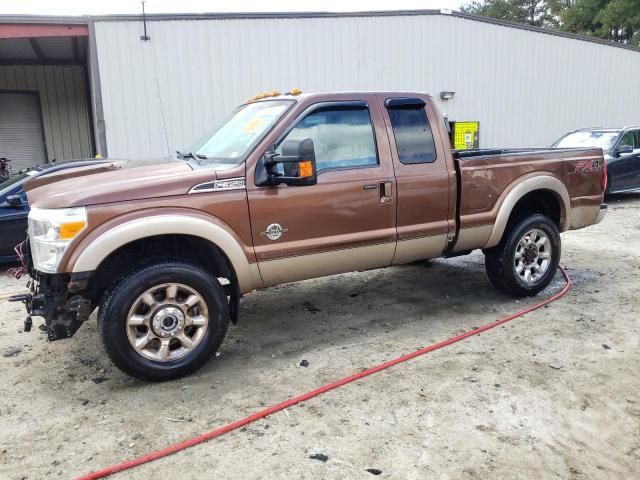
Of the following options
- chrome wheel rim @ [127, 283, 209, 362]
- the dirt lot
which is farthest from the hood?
the dirt lot

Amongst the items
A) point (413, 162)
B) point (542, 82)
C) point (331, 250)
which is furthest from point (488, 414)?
point (542, 82)

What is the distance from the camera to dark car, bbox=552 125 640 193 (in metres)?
10.9

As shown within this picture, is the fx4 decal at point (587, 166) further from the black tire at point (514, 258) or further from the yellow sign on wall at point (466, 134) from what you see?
the yellow sign on wall at point (466, 134)

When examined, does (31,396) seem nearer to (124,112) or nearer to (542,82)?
(124,112)

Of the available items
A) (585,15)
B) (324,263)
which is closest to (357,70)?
(324,263)

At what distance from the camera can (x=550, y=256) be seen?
17.1 ft

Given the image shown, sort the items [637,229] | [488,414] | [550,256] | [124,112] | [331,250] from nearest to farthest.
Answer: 1. [488,414]
2. [331,250]
3. [550,256]
4. [637,229]
5. [124,112]

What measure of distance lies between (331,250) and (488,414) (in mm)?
1618

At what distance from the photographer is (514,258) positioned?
497cm

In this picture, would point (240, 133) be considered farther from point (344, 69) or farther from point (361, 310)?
point (344, 69)

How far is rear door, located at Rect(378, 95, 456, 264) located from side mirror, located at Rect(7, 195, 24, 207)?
4.85 meters

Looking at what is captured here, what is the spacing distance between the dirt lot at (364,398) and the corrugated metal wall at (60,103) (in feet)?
36.1

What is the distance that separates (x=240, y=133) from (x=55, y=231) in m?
1.58

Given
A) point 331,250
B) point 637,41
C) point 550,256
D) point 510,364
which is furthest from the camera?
point 637,41
